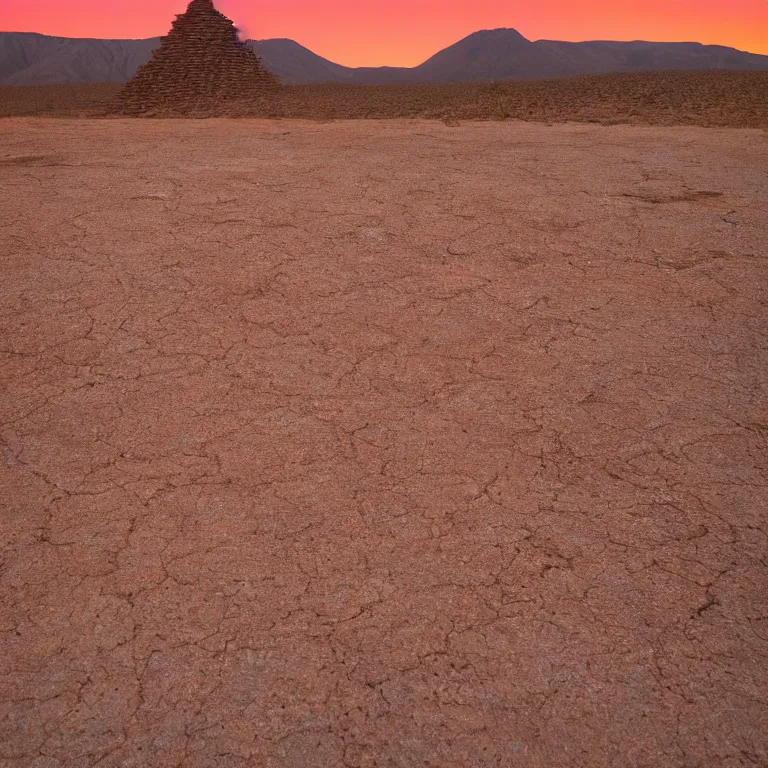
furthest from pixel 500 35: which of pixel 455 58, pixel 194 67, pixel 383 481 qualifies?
pixel 383 481

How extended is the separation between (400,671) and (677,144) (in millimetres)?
4997

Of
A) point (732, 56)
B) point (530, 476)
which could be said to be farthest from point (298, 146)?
point (732, 56)

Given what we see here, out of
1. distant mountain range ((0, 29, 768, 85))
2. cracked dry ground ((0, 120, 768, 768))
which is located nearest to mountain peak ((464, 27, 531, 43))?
distant mountain range ((0, 29, 768, 85))

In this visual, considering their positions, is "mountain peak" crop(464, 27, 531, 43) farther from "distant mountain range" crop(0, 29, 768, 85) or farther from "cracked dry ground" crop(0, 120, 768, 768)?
"cracked dry ground" crop(0, 120, 768, 768)

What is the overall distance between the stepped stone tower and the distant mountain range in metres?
99.5

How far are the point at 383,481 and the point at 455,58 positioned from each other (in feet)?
477

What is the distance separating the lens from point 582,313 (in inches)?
106

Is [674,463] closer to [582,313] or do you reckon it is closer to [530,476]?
[530,476]

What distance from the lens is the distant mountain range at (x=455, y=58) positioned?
11594 cm

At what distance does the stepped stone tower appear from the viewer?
59.8 feet

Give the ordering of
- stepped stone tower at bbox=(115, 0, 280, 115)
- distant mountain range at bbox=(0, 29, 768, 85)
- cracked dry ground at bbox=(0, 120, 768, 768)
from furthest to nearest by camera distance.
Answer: distant mountain range at bbox=(0, 29, 768, 85)
stepped stone tower at bbox=(115, 0, 280, 115)
cracked dry ground at bbox=(0, 120, 768, 768)

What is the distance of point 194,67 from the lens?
726 inches

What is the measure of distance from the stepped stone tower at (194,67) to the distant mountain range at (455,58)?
327 ft

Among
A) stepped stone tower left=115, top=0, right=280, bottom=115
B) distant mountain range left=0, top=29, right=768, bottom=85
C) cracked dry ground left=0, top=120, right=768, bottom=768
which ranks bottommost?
cracked dry ground left=0, top=120, right=768, bottom=768
